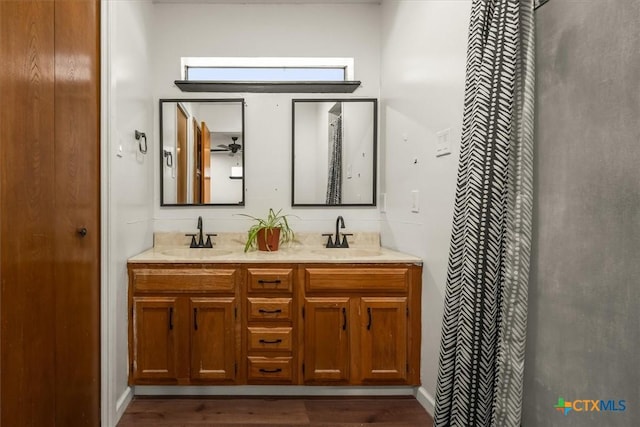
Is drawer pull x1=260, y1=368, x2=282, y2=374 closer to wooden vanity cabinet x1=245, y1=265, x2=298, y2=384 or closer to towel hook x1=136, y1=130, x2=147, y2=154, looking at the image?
wooden vanity cabinet x1=245, y1=265, x2=298, y2=384

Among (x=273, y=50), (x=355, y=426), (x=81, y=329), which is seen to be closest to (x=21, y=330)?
(x=81, y=329)

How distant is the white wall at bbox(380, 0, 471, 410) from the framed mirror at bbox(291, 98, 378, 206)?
184mm

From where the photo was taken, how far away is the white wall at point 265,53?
265 cm

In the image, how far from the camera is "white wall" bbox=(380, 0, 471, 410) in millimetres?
1765

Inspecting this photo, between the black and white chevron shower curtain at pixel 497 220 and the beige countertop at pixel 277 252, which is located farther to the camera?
the beige countertop at pixel 277 252

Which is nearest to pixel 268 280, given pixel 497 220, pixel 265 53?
pixel 497 220

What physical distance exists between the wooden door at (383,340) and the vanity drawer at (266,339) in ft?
1.46

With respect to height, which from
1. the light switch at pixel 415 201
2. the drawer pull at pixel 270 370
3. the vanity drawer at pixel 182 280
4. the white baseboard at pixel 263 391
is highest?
the light switch at pixel 415 201

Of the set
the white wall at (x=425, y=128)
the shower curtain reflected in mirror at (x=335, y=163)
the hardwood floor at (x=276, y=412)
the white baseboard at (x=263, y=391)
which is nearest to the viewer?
the white wall at (x=425, y=128)

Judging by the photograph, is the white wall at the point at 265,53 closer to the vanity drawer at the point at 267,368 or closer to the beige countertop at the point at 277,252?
the beige countertop at the point at 277,252

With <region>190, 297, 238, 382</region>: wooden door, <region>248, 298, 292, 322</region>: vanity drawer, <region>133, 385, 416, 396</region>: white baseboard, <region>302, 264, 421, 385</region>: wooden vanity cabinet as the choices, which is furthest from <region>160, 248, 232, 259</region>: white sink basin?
<region>133, 385, 416, 396</region>: white baseboard

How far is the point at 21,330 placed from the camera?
124 cm

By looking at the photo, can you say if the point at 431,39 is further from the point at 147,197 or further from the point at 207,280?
the point at 147,197

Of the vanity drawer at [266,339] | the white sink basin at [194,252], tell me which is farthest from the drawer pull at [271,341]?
the white sink basin at [194,252]
